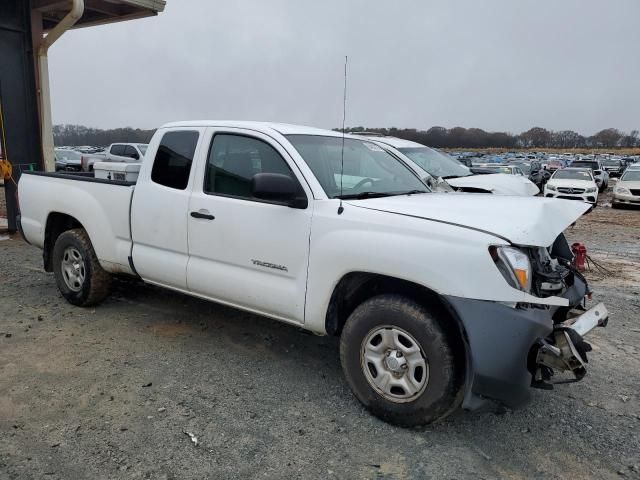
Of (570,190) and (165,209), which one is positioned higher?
(165,209)

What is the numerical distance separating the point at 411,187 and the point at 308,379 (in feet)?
5.71

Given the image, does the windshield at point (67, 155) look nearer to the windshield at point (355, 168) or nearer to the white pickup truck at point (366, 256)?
Answer: the white pickup truck at point (366, 256)

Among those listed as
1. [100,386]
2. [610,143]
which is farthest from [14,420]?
[610,143]

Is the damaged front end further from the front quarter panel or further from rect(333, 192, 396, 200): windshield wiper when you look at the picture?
rect(333, 192, 396, 200): windshield wiper

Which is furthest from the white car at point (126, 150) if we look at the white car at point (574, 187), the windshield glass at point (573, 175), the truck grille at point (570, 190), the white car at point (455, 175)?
the windshield glass at point (573, 175)

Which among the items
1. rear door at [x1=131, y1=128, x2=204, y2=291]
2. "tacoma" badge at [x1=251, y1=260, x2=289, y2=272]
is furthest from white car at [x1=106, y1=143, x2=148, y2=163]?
"tacoma" badge at [x1=251, y1=260, x2=289, y2=272]

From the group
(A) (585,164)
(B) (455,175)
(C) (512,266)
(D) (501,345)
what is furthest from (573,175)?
(D) (501,345)

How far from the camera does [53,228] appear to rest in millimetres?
5645

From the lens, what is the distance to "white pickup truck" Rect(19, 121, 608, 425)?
2830 mm

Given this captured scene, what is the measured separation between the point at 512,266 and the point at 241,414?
6.25 ft

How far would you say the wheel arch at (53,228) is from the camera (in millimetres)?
5539

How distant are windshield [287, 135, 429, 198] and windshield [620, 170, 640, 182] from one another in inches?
704

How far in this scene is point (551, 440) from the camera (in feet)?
10.4

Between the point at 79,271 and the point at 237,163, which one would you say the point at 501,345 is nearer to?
the point at 237,163
